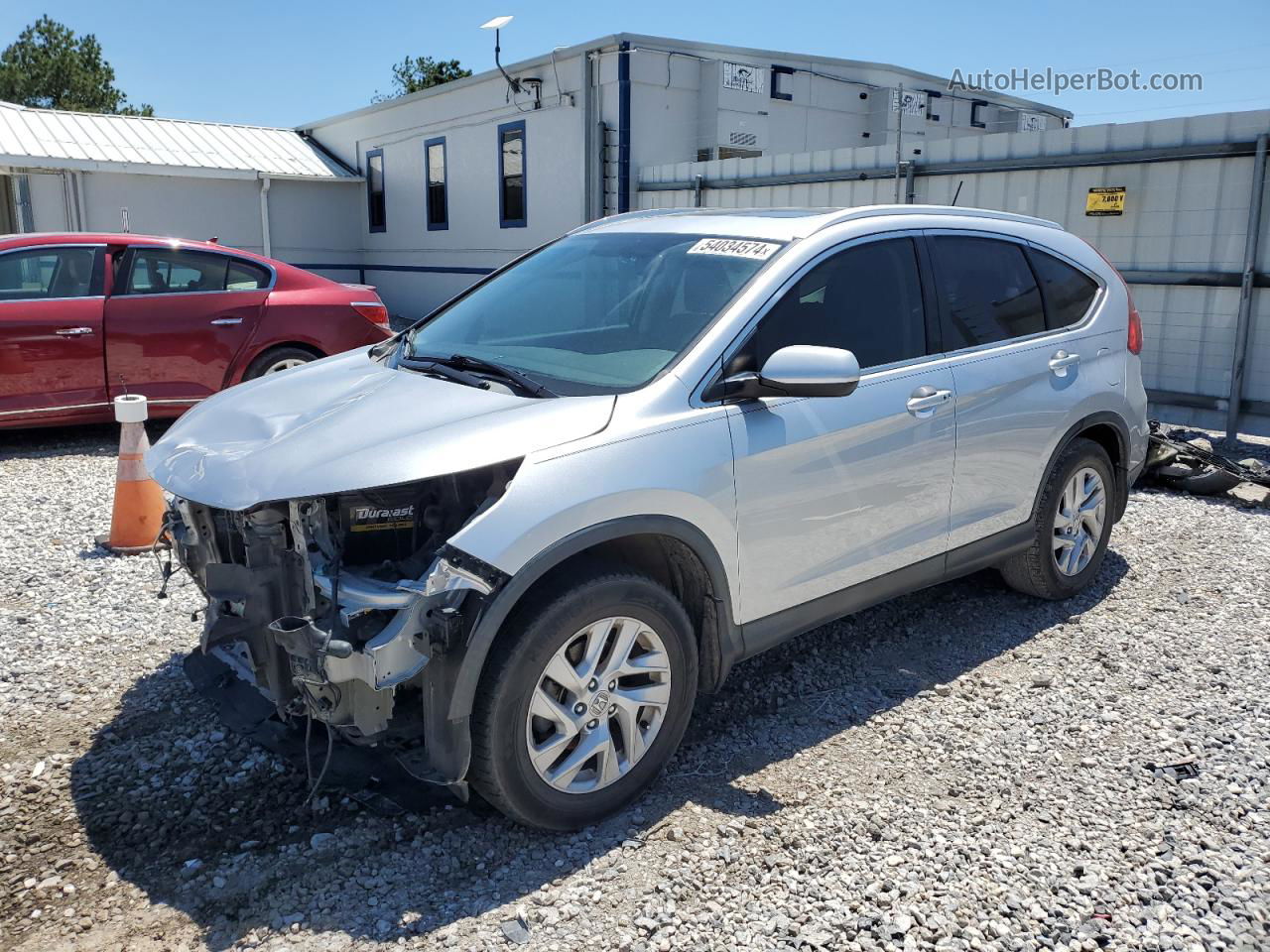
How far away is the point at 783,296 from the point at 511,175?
1416 cm

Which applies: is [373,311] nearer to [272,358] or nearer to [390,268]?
[272,358]

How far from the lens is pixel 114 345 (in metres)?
7.88

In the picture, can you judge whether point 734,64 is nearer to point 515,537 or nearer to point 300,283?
point 300,283

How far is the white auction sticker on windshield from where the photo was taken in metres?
3.81

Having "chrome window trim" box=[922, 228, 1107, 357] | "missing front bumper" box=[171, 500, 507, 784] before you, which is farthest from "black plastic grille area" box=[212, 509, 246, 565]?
"chrome window trim" box=[922, 228, 1107, 357]

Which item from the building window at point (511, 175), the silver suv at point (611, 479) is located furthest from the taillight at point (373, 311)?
the building window at point (511, 175)

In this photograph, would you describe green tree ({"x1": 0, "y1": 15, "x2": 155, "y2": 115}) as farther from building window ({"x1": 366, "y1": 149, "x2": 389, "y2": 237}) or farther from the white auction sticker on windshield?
the white auction sticker on windshield

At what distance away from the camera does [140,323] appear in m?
7.95

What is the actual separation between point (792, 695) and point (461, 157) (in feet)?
51.9

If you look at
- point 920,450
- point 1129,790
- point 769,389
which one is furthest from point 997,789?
point 769,389

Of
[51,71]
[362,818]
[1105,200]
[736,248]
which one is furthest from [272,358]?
[51,71]

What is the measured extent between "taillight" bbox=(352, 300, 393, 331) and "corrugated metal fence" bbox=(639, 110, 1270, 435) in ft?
17.0

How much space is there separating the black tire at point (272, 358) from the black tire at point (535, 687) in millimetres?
5919

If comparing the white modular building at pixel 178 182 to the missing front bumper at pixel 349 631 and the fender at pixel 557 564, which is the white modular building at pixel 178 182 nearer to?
the missing front bumper at pixel 349 631
